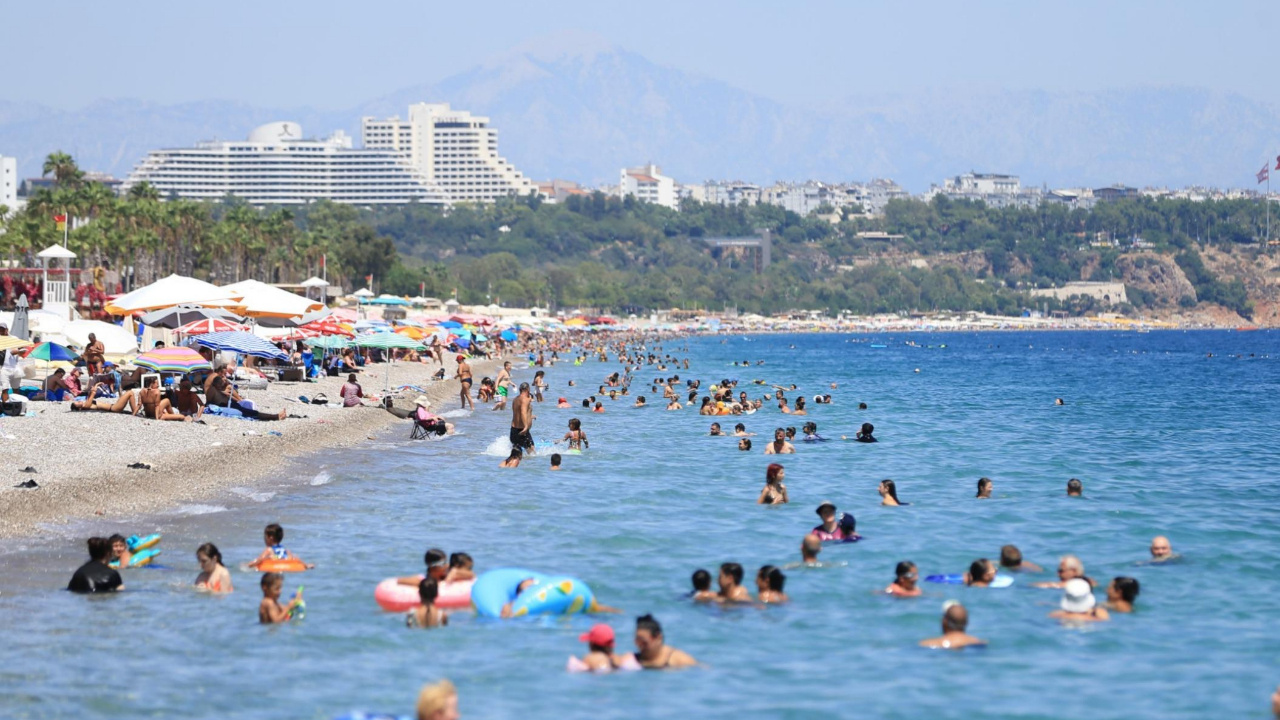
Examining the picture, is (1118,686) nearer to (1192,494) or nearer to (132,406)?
(1192,494)

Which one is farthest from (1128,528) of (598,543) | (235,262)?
(235,262)

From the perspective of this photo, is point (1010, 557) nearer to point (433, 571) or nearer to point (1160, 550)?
point (1160, 550)

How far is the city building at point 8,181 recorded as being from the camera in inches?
6678

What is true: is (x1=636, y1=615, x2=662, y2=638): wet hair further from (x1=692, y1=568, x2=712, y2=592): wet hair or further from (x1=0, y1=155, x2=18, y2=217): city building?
(x1=0, y1=155, x2=18, y2=217): city building

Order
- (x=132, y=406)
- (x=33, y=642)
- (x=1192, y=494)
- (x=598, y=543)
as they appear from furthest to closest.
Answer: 1. (x=132, y=406)
2. (x=1192, y=494)
3. (x=598, y=543)
4. (x=33, y=642)

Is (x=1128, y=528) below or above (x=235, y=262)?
below

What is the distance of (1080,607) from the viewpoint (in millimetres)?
12516

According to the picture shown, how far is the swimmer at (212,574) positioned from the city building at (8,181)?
169808 millimetres

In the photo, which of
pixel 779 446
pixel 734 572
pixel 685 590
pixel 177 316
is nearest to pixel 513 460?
pixel 779 446

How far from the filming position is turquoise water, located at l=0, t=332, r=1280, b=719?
10.3 metres

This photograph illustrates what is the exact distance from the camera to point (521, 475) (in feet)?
74.1

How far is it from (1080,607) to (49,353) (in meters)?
23.4

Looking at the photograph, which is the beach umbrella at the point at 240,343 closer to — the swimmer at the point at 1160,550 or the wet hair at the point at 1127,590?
the swimmer at the point at 1160,550

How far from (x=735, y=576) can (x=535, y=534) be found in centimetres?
451
